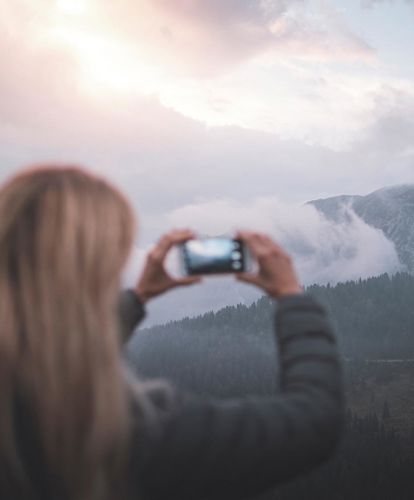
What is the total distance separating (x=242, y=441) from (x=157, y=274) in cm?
211

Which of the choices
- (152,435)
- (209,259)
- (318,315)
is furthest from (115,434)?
(209,259)

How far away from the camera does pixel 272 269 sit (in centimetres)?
377

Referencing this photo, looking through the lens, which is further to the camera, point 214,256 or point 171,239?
point 171,239

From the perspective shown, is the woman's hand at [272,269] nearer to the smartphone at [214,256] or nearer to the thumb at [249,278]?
the thumb at [249,278]

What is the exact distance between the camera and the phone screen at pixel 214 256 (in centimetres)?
418

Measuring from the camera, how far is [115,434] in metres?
2.77

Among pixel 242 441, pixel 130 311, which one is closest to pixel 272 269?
pixel 242 441

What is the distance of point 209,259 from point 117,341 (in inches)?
59.3

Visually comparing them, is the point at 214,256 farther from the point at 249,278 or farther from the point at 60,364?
the point at 60,364

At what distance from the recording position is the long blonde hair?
109 inches

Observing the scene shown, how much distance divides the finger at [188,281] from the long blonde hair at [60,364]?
→ 1375mm

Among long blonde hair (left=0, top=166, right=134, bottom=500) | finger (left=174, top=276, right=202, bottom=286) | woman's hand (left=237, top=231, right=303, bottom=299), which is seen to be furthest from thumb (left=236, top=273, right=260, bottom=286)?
long blonde hair (left=0, top=166, right=134, bottom=500)

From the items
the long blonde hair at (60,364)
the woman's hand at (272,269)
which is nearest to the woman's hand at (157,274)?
the woman's hand at (272,269)

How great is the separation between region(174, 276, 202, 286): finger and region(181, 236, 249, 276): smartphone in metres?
0.04
